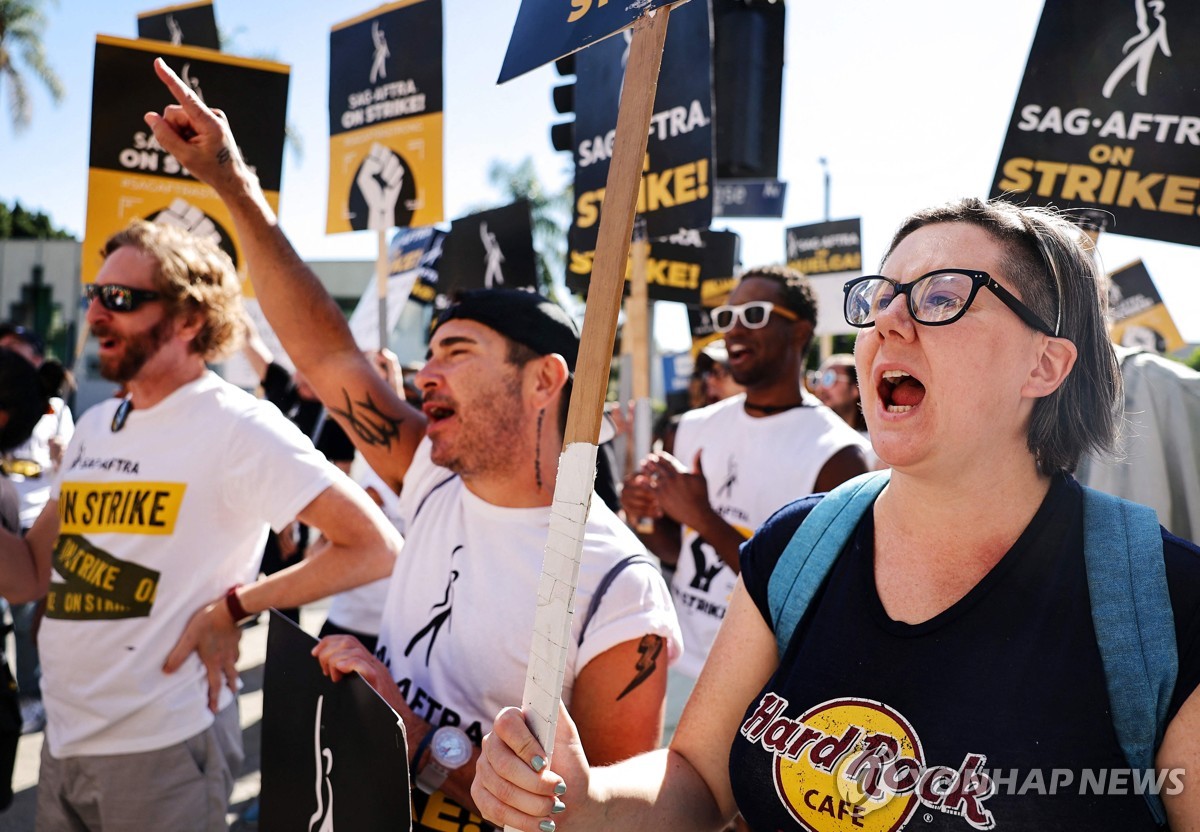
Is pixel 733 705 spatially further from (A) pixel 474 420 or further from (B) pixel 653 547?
(B) pixel 653 547

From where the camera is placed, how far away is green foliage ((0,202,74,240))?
35281 millimetres

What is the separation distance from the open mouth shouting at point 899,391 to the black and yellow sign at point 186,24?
411cm

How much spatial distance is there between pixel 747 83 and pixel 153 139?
2.63m

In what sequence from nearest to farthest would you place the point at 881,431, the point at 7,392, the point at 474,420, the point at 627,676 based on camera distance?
the point at 881,431 < the point at 627,676 < the point at 474,420 < the point at 7,392

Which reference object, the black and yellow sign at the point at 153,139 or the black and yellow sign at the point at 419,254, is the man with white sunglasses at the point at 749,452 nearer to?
the black and yellow sign at the point at 153,139

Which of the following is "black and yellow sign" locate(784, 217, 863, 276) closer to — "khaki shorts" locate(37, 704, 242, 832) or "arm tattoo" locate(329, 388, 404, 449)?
"arm tattoo" locate(329, 388, 404, 449)

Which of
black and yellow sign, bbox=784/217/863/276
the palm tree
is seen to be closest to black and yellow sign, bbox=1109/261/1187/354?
black and yellow sign, bbox=784/217/863/276

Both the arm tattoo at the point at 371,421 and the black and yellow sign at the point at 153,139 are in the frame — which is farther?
the black and yellow sign at the point at 153,139

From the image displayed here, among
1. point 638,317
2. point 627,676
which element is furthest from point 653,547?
point 627,676

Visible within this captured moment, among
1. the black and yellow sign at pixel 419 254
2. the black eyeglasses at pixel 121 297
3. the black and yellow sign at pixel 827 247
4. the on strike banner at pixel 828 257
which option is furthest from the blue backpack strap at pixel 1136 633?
the black and yellow sign at pixel 827 247

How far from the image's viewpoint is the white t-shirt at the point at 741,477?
3.55 m

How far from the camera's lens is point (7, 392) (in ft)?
11.9

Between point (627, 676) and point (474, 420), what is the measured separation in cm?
72

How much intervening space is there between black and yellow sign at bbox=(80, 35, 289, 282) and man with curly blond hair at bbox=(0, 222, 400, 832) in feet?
3.91
